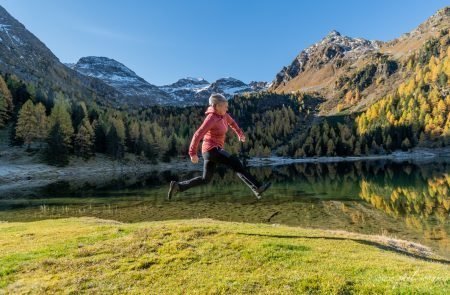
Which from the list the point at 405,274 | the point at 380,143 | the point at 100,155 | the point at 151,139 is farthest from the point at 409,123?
the point at 405,274

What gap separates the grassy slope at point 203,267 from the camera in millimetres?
8742

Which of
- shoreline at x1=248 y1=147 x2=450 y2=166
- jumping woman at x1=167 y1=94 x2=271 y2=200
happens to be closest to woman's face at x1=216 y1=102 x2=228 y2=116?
jumping woman at x1=167 y1=94 x2=271 y2=200

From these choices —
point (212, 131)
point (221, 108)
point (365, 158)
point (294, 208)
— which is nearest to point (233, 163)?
point (212, 131)

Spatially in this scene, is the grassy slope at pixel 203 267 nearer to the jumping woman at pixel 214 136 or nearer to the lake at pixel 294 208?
the jumping woman at pixel 214 136

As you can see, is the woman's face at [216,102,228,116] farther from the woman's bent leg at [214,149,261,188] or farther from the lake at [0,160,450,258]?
the lake at [0,160,450,258]

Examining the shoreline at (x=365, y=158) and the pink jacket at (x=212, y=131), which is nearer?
the pink jacket at (x=212, y=131)

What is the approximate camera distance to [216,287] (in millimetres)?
8797

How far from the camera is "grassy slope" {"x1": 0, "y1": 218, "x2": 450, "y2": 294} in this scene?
8.74m

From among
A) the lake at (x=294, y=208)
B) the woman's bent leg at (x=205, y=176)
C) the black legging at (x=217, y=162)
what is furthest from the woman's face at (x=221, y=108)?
the lake at (x=294, y=208)

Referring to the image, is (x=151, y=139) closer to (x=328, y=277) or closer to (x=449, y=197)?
(x=449, y=197)

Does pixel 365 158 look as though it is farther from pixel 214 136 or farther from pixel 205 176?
pixel 214 136

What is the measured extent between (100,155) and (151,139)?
2259 cm

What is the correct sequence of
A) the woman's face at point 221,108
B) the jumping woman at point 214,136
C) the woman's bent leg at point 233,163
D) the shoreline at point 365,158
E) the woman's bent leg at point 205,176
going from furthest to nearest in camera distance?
the shoreline at point 365,158, the woman's bent leg at point 205,176, the woman's bent leg at point 233,163, the woman's face at point 221,108, the jumping woman at point 214,136

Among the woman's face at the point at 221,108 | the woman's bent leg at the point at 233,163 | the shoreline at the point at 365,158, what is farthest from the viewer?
the shoreline at the point at 365,158
